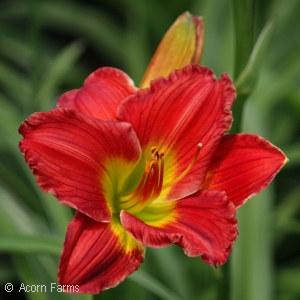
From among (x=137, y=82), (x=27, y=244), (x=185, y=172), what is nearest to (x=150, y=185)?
(x=185, y=172)

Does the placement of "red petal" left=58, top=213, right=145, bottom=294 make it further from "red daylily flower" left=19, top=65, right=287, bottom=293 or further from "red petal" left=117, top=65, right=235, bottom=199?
"red petal" left=117, top=65, right=235, bottom=199

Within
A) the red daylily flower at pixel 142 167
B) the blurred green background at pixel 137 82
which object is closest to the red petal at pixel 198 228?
the red daylily flower at pixel 142 167

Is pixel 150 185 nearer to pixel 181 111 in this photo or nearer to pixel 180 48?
pixel 181 111

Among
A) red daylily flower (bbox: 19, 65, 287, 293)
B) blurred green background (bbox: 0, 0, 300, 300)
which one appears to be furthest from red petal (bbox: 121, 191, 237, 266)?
blurred green background (bbox: 0, 0, 300, 300)

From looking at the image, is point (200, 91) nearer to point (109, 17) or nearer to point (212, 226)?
point (212, 226)

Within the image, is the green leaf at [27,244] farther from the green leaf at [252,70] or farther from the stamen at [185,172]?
the green leaf at [252,70]
